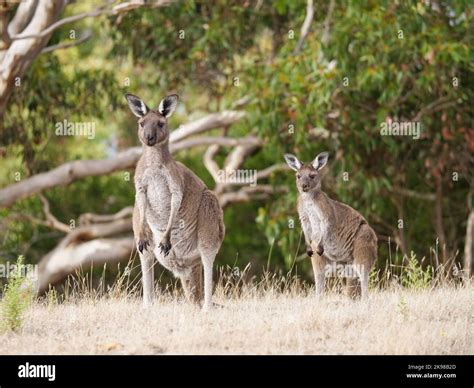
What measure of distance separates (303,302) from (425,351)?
5.37 ft

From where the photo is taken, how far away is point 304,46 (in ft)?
41.2

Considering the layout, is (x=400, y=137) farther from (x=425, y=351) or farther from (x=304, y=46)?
(x=425, y=351)

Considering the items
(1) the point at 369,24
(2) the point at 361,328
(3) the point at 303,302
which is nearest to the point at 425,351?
(2) the point at 361,328

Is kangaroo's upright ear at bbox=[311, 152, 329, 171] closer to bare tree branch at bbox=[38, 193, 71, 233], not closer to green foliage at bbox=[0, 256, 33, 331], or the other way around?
green foliage at bbox=[0, 256, 33, 331]

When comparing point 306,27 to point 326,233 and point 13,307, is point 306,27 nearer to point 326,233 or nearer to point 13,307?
point 326,233

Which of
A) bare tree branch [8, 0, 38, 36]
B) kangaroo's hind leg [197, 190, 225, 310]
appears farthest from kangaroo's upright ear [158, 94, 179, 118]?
bare tree branch [8, 0, 38, 36]

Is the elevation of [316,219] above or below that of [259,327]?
above

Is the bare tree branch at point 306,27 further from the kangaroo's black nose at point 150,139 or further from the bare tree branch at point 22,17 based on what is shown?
the kangaroo's black nose at point 150,139

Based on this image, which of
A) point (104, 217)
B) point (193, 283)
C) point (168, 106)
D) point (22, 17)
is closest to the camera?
point (168, 106)

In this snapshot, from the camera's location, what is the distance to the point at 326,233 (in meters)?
7.58

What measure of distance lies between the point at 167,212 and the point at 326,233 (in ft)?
4.20

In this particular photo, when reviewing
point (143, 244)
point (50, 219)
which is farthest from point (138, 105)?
point (50, 219)

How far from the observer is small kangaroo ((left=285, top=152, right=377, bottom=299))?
7.59 metres

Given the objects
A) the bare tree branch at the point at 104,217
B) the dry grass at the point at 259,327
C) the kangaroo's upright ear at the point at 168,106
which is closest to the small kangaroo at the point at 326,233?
the dry grass at the point at 259,327
